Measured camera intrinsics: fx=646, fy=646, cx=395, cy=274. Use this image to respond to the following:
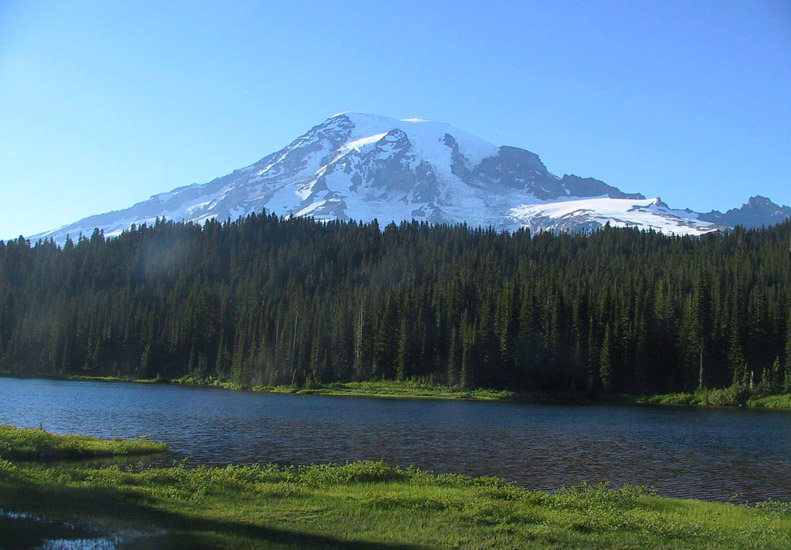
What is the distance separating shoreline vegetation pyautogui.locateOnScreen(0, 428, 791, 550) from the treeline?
86.8 m

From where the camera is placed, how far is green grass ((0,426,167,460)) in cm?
3294

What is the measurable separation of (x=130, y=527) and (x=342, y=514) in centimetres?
639

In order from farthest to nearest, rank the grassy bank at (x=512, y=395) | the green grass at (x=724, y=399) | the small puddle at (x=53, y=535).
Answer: the grassy bank at (x=512, y=395) → the green grass at (x=724, y=399) → the small puddle at (x=53, y=535)

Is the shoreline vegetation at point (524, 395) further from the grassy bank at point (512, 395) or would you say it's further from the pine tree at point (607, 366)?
the pine tree at point (607, 366)

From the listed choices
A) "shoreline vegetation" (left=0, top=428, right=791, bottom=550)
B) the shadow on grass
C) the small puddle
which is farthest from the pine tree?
the small puddle

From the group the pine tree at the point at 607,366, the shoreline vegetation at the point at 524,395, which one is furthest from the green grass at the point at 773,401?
the pine tree at the point at 607,366

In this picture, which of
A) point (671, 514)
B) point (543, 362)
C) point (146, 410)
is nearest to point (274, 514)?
point (671, 514)

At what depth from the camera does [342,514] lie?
20812 millimetres

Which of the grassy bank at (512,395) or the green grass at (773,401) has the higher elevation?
the green grass at (773,401)

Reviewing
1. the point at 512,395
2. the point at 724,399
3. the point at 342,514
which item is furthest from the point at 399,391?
the point at 342,514

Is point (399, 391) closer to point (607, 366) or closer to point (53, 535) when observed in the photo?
point (607, 366)

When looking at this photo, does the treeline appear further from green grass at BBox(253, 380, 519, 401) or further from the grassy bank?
green grass at BBox(253, 380, 519, 401)

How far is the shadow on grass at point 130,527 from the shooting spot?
16.4 m

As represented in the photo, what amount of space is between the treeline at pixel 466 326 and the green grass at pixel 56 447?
3170 inches
